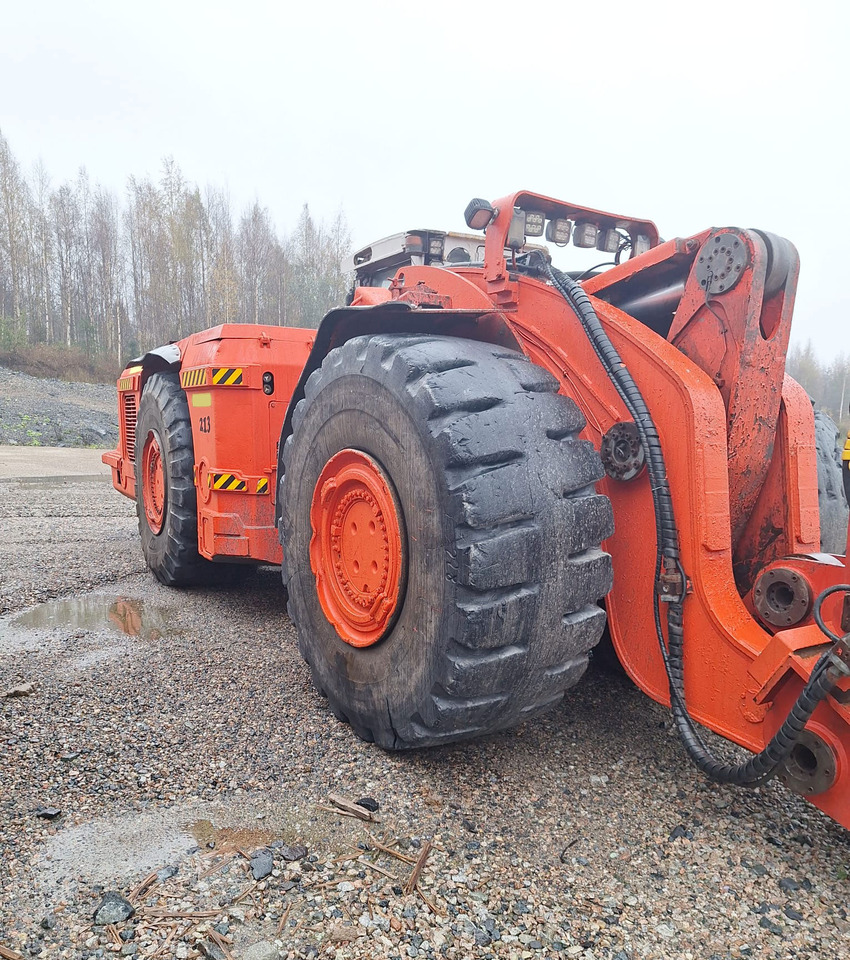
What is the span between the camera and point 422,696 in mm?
2104

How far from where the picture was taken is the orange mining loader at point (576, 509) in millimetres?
1933

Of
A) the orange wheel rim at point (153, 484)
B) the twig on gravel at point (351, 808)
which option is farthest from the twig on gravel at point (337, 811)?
the orange wheel rim at point (153, 484)

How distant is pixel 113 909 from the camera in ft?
5.49

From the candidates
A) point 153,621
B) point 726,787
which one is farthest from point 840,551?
point 153,621

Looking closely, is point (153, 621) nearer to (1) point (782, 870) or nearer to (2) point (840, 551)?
(1) point (782, 870)

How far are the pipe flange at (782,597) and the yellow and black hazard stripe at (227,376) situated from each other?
114 inches

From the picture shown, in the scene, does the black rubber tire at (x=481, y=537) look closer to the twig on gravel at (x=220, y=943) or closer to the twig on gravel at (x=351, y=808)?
the twig on gravel at (x=351, y=808)

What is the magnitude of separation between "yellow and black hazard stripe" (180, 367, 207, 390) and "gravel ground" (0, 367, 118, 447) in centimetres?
1632

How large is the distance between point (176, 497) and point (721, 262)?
3484 mm

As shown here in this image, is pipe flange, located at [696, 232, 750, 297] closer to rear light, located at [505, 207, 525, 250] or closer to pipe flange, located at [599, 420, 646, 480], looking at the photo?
pipe flange, located at [599, 420, 646, 480]

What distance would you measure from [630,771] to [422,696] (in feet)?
2.64

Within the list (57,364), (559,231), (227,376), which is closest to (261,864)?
(559,231)

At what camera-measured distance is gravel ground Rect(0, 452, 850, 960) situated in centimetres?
163

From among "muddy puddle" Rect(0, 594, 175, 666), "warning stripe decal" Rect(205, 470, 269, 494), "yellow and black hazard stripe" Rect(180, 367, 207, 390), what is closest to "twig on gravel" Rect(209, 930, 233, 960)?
"muddy puddle" Rect(0, 594, 175, 666)
